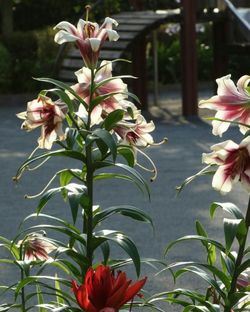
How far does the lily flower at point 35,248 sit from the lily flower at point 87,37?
23.3 inches

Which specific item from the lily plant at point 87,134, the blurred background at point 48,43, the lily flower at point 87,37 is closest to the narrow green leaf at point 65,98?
the lily plant at point 87,134

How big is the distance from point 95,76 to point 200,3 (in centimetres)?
1057

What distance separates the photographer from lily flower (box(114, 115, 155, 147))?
267 centimetres

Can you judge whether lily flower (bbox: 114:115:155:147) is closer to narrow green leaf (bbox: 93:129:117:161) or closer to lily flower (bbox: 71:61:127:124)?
lily flower (bbox: 71:61:127:124)

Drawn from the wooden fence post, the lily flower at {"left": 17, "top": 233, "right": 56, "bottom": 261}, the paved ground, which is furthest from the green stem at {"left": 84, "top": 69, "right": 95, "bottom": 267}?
the wooden fence post

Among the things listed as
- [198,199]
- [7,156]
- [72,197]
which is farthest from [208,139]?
[72,197]

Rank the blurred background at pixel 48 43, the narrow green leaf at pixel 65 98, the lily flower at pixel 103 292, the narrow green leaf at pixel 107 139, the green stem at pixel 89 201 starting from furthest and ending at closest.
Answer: the blurred background at pixel 48 43, the green stem at pixel 89 201, the narrow green leaf at pixel 65 98, the narrow green leaf at pixel 107 139, the lily flower at pixel 103 292

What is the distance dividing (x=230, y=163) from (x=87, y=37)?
589 millimetres

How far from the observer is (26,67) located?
51.3ft

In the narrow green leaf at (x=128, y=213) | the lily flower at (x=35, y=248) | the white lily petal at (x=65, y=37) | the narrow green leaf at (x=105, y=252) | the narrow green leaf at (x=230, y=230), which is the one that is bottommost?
the lily flower at (x=35, y=248)

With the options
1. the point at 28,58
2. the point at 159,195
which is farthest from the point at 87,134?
the point at 28,58

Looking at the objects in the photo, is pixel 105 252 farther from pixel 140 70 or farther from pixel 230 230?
pixel 140 70

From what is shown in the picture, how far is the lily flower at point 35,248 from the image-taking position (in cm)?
286

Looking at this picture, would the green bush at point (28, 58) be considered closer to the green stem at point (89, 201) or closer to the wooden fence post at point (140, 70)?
the wooden fence post at point (140, 70)
